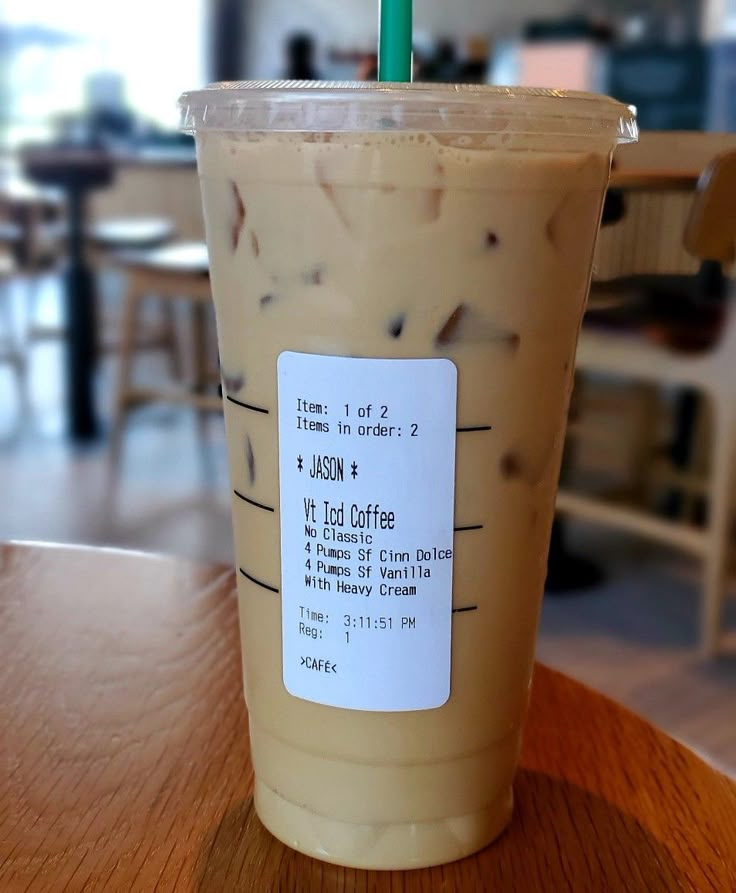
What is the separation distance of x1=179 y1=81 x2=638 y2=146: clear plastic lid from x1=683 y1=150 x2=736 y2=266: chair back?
0.26ft

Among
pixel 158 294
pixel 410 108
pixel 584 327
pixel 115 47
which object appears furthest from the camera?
pixel 115 47

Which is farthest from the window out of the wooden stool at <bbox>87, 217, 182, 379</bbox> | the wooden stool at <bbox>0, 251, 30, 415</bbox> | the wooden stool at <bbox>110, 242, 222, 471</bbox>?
the wooden stool at <bbox>110, 242, 222, 471</bbox>

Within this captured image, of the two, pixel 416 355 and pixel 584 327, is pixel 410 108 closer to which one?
pixel 416 355

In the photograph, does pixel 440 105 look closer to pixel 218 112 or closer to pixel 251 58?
pixel 218 112

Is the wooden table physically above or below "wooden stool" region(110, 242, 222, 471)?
above

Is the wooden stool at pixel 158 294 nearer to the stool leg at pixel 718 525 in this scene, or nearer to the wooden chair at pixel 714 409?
the wooden chair at pixel 714 409

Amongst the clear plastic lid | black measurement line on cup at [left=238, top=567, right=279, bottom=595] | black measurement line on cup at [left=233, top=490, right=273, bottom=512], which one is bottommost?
black measurement line on cup at [left=238, top=567, right=279, bottom=595]

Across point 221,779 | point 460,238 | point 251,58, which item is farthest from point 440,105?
point 251,58

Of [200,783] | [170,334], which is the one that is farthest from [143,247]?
[200,783]

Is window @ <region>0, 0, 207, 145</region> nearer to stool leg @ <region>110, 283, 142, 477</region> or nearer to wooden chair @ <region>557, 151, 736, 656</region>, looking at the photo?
stool leg @ <region>110, 283, 142, 477</region>

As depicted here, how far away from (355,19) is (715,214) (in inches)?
159

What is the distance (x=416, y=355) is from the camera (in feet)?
0.99

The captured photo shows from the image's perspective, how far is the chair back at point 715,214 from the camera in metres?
0.37

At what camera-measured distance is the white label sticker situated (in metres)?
0.30
